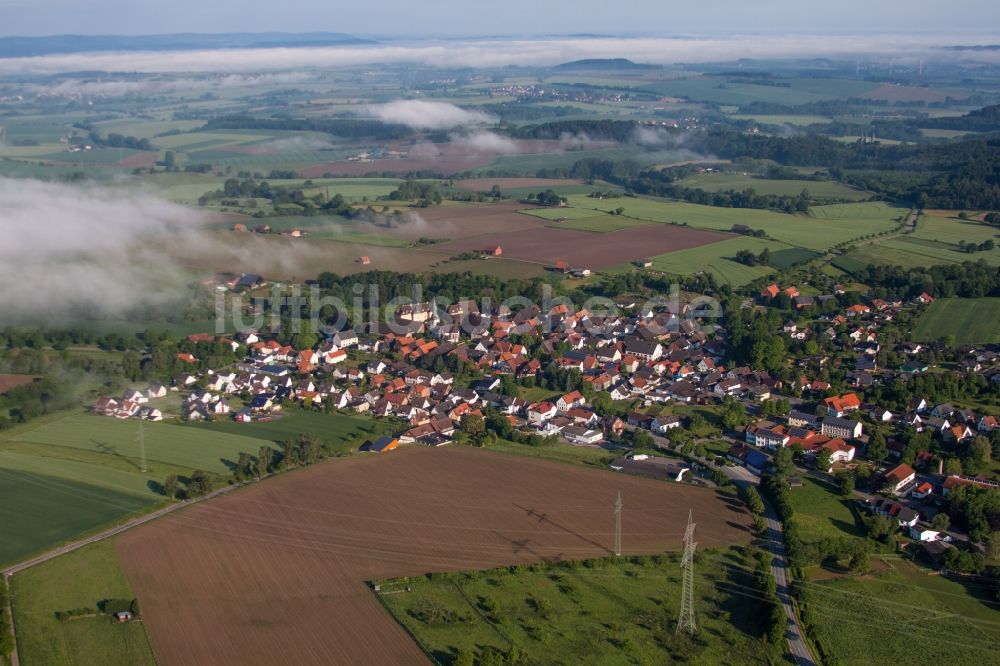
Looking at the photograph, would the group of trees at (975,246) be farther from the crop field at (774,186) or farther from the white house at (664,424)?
the white house at (664,424)

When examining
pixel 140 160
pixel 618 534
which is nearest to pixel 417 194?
pixel 140 160

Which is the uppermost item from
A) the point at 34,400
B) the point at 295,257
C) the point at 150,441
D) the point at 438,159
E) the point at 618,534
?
the point at 438,159

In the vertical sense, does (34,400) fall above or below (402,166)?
below

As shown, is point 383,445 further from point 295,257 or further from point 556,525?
point 295,257

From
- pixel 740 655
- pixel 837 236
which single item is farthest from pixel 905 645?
pixel 837 236

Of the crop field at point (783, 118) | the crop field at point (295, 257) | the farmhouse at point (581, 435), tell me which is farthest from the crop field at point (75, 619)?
the crop field at point (783, 118)

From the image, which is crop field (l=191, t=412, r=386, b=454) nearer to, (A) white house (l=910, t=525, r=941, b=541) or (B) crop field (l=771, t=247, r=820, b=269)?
(A) white house (l=910, t=525, r=941, b=541)

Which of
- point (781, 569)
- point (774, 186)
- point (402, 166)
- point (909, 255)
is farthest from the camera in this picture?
point (402, 166)
